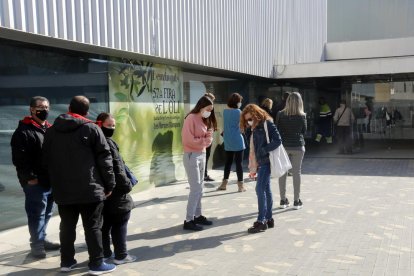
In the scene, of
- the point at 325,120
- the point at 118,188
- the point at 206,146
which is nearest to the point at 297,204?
the point at 206,146

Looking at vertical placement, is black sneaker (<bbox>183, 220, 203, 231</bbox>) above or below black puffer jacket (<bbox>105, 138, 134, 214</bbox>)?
below

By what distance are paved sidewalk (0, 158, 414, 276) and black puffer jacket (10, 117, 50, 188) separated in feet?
3.15

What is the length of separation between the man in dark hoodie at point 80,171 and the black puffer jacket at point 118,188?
182mm

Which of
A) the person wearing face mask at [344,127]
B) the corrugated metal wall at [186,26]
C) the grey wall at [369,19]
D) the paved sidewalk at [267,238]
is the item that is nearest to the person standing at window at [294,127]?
the paved sidewalk at [267,238]

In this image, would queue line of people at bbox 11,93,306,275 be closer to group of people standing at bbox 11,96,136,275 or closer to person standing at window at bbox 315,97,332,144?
group of people standing at bbox 11,96,136,275

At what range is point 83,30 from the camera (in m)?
6.00

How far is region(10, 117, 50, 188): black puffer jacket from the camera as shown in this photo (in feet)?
15.2

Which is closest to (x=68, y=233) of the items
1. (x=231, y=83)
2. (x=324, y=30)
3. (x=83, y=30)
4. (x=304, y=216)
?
(x=83, y=30)

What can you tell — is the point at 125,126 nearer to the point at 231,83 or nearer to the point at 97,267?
the point at 97,267

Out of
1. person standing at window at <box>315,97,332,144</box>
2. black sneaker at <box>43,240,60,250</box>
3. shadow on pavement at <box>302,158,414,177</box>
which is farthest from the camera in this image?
person standing at window at <box>315,97,332,144</box>

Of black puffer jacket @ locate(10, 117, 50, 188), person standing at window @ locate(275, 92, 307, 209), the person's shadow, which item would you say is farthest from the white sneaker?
the person's shadow

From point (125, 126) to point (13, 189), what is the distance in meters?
2.40

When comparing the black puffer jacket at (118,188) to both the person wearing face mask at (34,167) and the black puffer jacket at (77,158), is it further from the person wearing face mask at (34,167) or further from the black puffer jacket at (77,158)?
the person wearing face mask at (34,167)

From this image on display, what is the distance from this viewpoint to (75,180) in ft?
13.9
